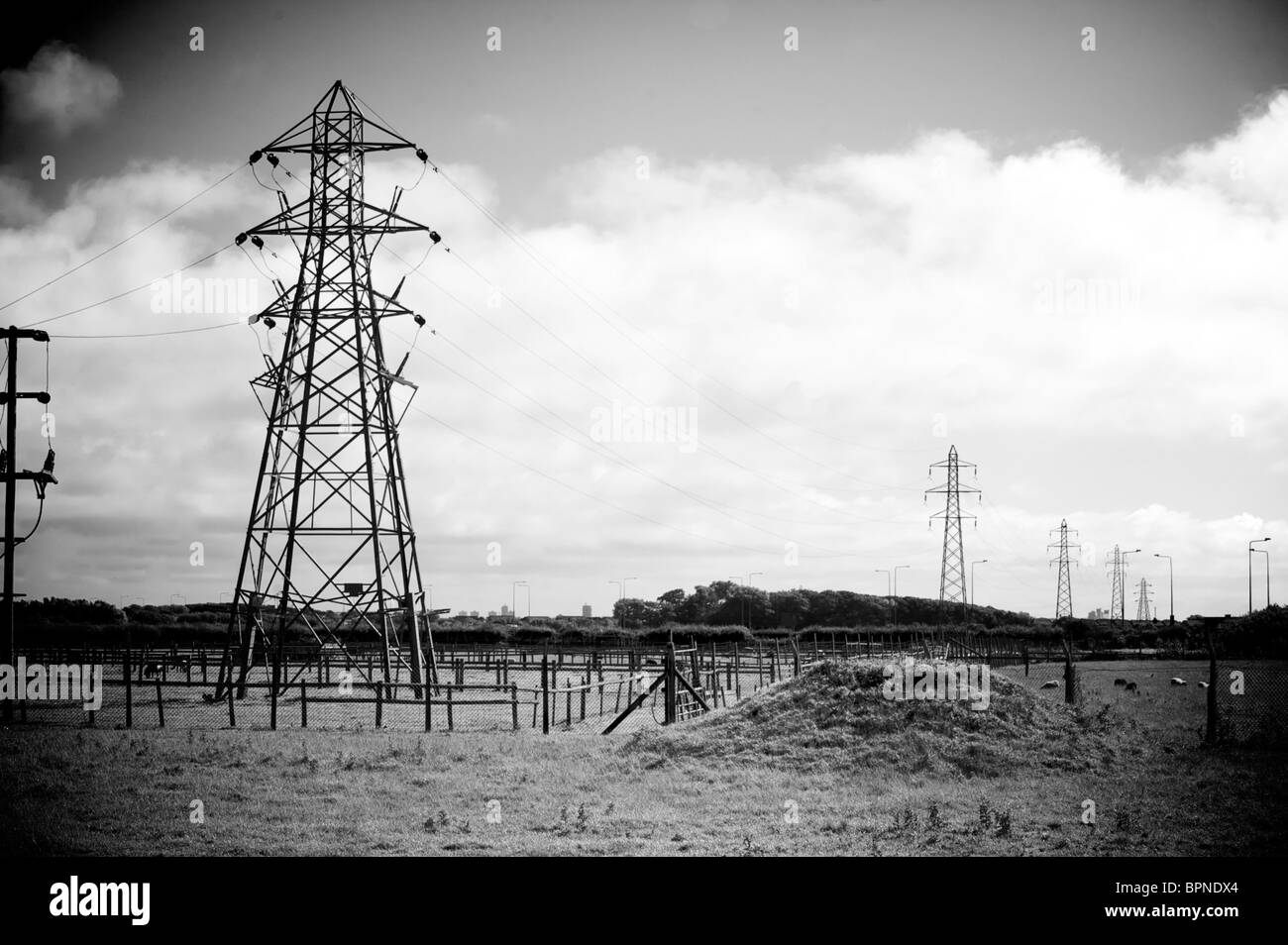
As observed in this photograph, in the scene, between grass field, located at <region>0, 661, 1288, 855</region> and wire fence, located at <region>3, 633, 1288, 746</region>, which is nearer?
grass field, located at <region>0, 661, 1288, 855</region>

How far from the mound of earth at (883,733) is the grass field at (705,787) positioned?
0.13 feet

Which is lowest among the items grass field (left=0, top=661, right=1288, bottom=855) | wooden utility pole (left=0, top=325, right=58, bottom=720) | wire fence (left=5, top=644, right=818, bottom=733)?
wire fence (left=5, top=644, right=818, bottom=733)

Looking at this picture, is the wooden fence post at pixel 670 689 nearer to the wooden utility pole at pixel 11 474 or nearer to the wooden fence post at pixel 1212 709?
the wooden fence post at pixel 1212 709

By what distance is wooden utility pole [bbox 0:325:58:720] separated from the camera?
25.0 meters

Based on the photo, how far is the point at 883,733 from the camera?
674 inches

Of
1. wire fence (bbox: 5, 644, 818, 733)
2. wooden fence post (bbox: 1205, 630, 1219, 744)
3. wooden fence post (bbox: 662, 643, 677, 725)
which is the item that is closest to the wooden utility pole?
wire fence (bbox: 5, 644, 818, 733)

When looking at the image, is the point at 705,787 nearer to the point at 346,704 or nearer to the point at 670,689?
the point at 670,689

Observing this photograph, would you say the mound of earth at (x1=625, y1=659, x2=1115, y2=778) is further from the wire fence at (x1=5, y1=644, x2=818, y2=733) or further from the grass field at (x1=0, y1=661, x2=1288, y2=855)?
the wire fence at (x1=5, y1=644, x2=818, y2=733)

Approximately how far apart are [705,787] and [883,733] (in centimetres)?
369

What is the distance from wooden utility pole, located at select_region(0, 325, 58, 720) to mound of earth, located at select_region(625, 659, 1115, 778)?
1685 centimetres
